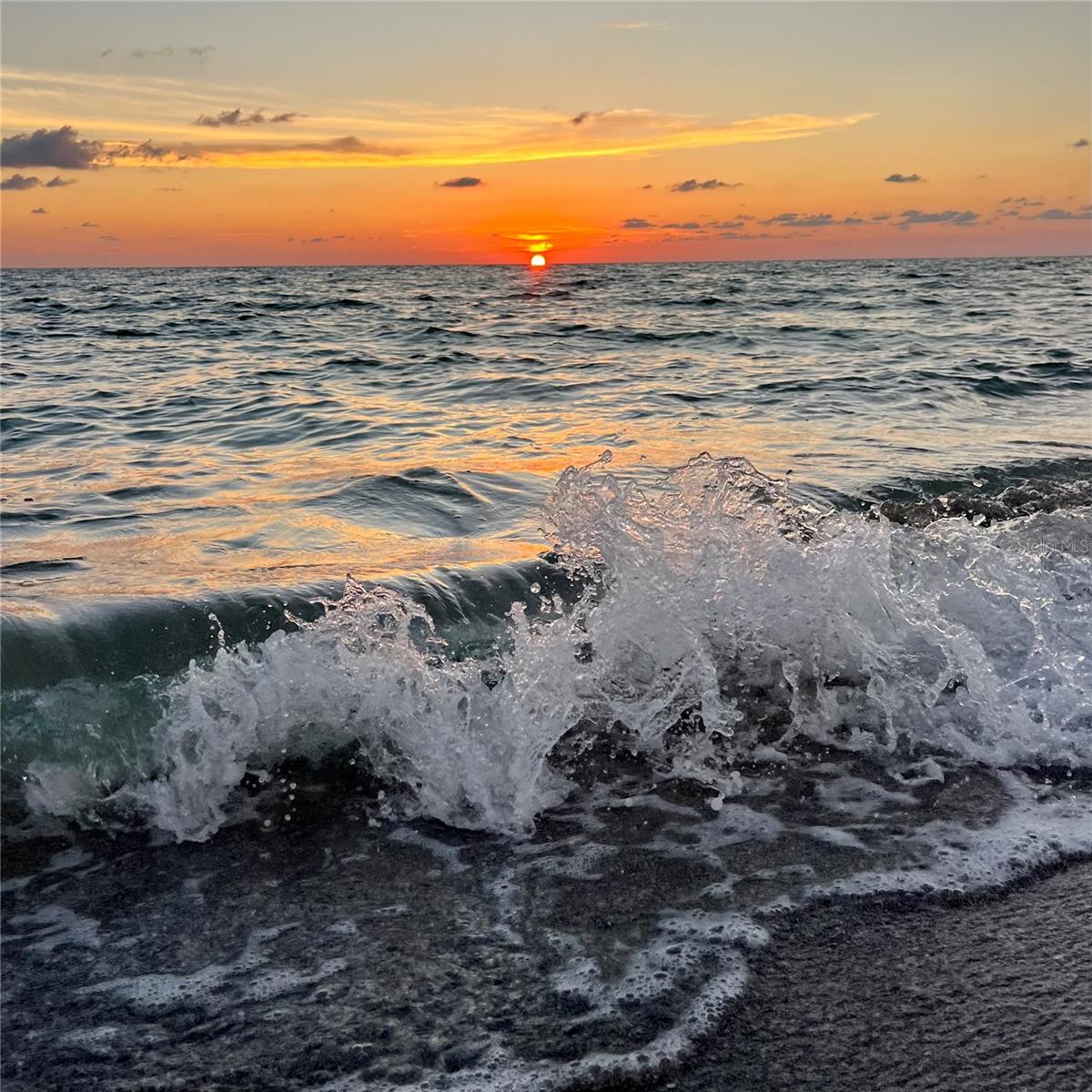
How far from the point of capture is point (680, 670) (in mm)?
4090

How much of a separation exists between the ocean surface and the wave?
0.01 metres

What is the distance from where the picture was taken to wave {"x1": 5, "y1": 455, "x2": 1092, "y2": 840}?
3455 mm

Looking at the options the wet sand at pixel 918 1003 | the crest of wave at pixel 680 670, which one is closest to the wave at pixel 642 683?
the crest of wave at pixel 680 670

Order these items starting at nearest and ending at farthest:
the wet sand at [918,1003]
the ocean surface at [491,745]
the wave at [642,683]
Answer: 1. the wet sand at [918,1003]
2. the ocean surface at [491,745]
3. the wave at [642,683]

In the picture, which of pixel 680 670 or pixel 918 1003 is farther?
pixel 680 670

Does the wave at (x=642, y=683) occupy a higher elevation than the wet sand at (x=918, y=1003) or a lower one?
higher

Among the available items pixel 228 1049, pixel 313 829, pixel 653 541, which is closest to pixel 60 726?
pixel 313 829

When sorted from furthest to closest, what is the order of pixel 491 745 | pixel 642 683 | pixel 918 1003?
pixel 642 683, pixel 491 745, pixel 918 1003

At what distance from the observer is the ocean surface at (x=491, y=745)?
2.43 metres

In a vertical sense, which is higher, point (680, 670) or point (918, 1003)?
point (680, 670)

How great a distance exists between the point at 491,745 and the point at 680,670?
0.92m

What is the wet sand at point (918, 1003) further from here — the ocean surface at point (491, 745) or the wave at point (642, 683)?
the wave at point (642, 683)

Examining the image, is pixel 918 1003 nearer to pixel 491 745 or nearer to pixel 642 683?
pixel 491 745

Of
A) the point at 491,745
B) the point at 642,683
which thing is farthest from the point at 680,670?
the point at 491,745
